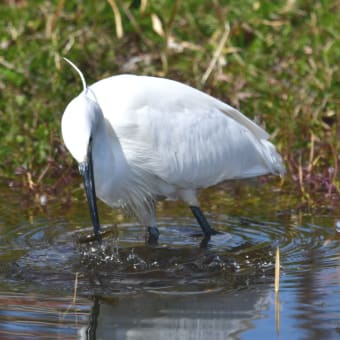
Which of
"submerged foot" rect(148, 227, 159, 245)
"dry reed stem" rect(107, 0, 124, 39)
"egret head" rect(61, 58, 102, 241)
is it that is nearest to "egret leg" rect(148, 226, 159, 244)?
"submerged foot" rect(148, 227, 159, 245)

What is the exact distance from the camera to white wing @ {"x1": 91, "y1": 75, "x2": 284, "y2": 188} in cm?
511

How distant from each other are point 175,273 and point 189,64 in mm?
3216

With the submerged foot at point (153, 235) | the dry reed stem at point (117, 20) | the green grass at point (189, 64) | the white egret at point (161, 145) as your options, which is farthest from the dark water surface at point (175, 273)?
the dry reed stem at point (117, 20)

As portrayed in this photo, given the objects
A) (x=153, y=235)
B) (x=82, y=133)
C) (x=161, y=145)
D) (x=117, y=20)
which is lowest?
(x=153, y=235)

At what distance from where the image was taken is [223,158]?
5605 mm

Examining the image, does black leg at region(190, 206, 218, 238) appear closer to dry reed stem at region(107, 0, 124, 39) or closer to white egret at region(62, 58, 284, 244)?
white egret at region(62, 58, 284, 244)

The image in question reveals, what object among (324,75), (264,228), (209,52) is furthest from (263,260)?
(209,52)

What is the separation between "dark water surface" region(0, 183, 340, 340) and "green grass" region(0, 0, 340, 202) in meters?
0.37

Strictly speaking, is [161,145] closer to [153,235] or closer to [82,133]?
[153,235]

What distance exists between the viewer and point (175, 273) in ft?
15.5

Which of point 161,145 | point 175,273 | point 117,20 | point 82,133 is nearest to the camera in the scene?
point 82,133

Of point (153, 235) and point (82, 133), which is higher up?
point (82, 133)

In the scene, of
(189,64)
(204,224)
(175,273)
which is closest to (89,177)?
(175,273)

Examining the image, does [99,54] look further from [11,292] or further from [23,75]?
[11,292]
